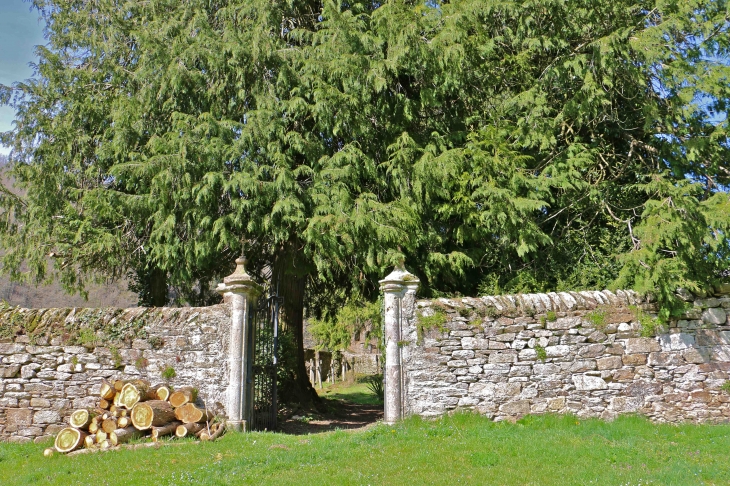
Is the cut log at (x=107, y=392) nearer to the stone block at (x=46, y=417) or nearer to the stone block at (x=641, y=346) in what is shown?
the stone block at (x=46, y=417)

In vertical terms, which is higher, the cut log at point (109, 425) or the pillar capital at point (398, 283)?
the pillar capital at point (398, 283)

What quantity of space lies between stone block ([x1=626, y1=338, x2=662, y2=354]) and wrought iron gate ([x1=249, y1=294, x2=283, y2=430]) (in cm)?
577

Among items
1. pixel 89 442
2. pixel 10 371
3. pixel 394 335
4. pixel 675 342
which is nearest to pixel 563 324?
pixel 675 342

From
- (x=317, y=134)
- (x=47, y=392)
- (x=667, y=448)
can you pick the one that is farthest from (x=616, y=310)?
(x=47, y=392)

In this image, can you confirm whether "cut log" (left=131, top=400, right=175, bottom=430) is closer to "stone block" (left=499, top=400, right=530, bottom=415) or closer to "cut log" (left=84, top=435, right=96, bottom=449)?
"cut log" (left=84, top=435, right=96, bottom=449)

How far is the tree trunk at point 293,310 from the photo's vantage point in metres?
11.9

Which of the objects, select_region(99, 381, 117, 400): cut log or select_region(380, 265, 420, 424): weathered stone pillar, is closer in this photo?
select_region(99, 381, 117, 400): cut log

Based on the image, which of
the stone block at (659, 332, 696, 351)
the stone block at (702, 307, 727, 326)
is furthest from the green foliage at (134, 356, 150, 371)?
the stone block at (702, 307, 727, 326)

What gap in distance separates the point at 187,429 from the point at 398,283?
3.84 meters

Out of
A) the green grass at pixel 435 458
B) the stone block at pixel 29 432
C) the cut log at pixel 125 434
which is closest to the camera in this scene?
the green grass at pixel 435 458

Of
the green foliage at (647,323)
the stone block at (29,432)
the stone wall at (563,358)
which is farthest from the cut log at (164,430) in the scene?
the green foliage at (647,323)

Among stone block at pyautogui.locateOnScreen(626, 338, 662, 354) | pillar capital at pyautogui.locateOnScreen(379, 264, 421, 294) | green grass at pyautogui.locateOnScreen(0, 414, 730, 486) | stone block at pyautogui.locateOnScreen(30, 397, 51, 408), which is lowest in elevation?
green grass at pyautogui.locateOnScreen(0, 414, 730, 486)

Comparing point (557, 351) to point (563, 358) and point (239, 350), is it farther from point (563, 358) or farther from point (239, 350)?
point (239, 350)

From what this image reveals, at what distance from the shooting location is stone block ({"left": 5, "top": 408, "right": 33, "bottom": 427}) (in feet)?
28.6
